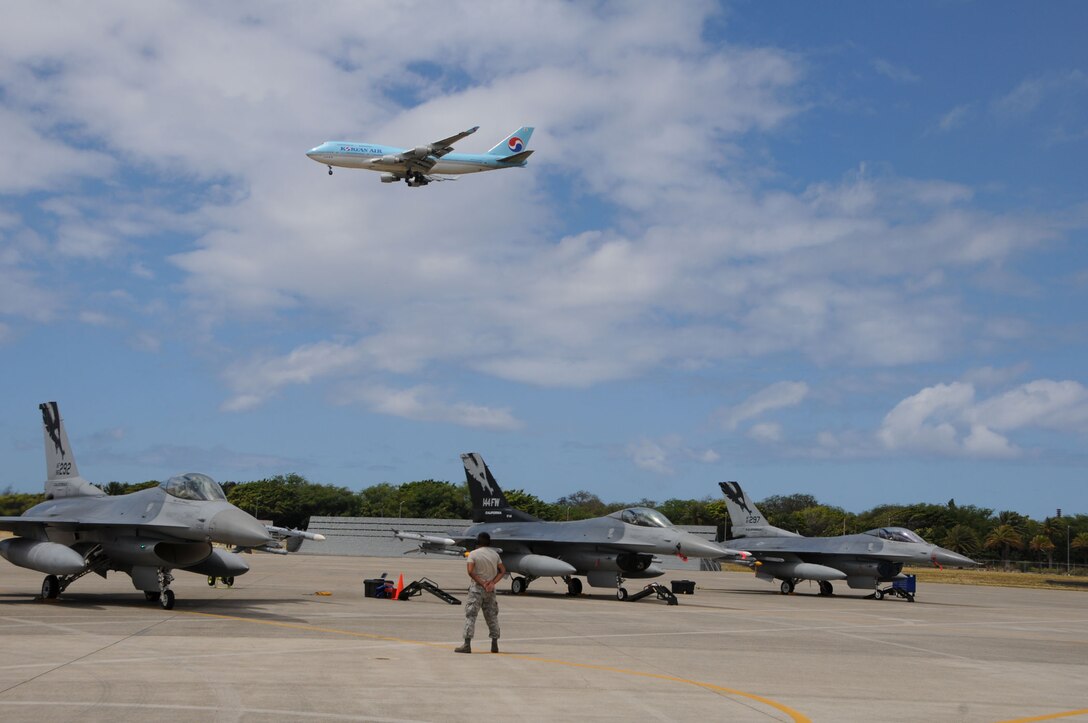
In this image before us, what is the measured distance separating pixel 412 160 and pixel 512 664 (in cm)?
3727

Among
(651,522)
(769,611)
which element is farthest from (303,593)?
(769,611)

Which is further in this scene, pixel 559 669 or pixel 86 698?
pixel 559 669

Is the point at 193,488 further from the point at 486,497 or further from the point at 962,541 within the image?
the point at 962,541

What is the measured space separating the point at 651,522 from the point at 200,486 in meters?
12.5

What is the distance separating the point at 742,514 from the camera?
3944 centimetres

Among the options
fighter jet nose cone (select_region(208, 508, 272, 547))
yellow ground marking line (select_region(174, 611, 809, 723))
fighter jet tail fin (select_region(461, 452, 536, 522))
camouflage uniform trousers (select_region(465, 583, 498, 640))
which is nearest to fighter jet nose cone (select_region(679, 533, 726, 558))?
fighter jet tail fin (select_region(461, 452, 536, 522))

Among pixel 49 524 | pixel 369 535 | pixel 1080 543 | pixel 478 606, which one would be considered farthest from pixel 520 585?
pixel 1080 543

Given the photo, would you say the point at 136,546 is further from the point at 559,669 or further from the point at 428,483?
the point at 428,483

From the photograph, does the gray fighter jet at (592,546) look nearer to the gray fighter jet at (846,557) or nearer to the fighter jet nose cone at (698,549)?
the fighter jet nose cone at (698,549)

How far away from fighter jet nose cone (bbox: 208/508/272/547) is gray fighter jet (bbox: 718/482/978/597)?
16.8 metres

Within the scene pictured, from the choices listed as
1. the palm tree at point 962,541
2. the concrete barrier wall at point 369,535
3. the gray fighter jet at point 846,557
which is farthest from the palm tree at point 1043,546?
the gray fighter jet at point 846,557

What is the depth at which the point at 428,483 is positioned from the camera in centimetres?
11244

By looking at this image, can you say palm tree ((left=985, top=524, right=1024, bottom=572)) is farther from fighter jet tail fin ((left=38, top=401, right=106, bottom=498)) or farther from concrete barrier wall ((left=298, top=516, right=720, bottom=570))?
fighter jet tail fin ((left=38, top=401, right=106, bottom=498))

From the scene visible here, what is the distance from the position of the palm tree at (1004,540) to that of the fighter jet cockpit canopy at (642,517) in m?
74.6
